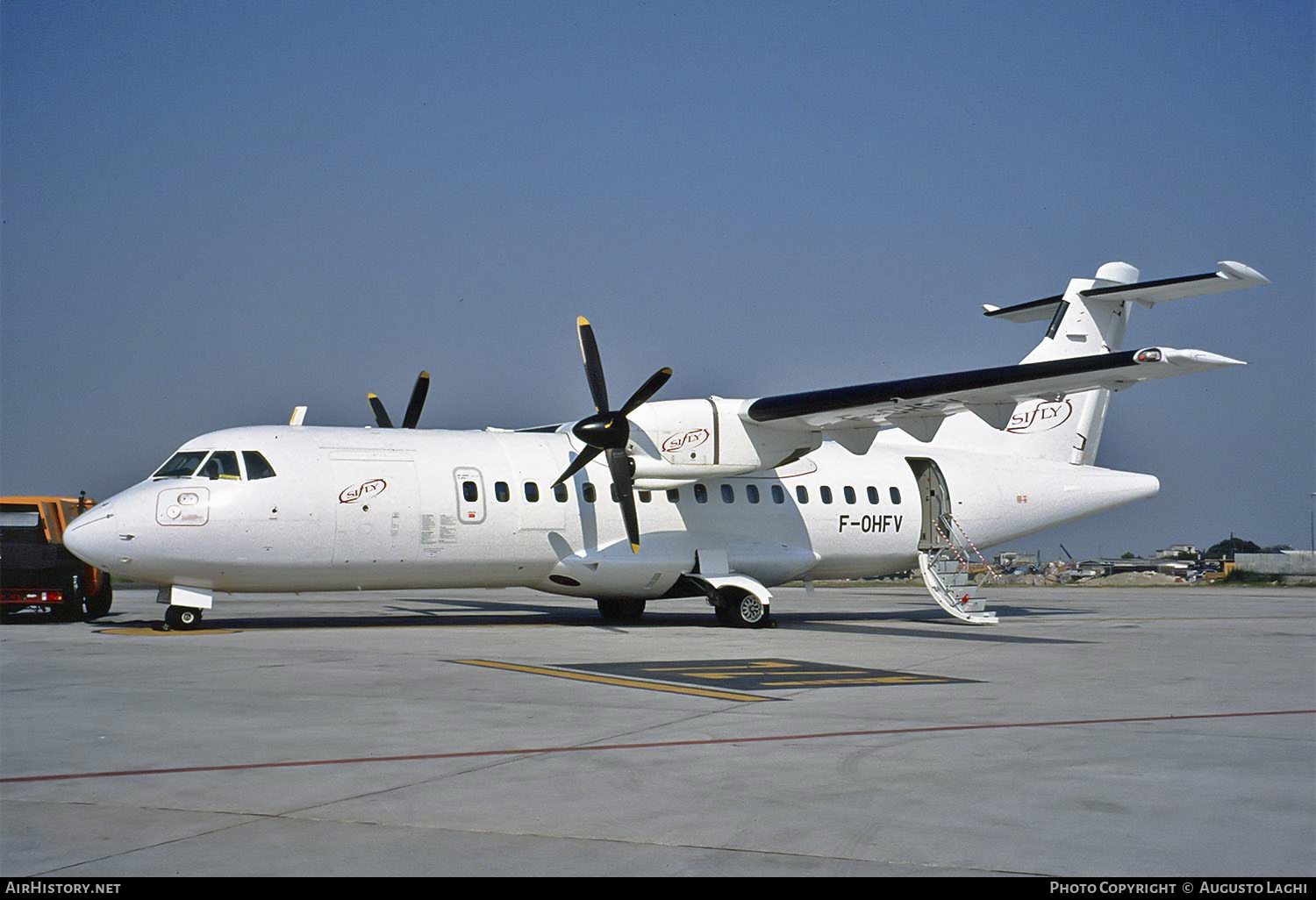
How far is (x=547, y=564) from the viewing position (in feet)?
68.9

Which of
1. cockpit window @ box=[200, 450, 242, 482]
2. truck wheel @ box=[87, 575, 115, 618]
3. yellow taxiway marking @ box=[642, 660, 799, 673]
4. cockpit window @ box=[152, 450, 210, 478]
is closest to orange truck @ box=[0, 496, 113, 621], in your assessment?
truck wheel @ box=[87, 575, 115, 618]

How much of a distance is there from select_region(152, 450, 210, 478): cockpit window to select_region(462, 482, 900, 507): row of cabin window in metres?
4.17

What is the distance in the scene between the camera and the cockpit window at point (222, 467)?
18.7 metres

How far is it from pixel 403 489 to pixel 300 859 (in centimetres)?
1452

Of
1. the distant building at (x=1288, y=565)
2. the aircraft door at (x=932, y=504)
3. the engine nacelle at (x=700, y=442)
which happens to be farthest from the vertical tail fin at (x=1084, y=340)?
the distant building at (x=1288, y=565)

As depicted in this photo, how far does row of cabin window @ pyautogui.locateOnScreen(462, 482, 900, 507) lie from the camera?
20484 mm

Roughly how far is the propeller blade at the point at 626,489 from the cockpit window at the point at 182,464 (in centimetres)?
645

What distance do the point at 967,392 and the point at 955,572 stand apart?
5.10m

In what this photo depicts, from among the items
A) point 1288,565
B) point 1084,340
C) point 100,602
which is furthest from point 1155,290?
point 1288,565

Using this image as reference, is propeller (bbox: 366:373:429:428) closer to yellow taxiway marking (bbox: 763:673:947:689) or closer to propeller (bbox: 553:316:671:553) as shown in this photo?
propeller (bbox: 553:316:671:553)

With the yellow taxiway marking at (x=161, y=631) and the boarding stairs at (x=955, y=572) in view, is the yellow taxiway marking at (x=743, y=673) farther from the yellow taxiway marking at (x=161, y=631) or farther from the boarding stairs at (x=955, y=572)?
the boarding stairs at (x=955, y=572)

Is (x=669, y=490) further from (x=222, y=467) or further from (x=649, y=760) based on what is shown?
(x=649, y=760)

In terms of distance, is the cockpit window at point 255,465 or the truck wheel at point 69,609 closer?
the cockpit window at point 255,465
